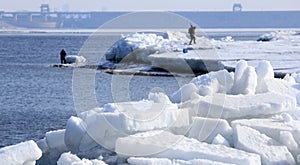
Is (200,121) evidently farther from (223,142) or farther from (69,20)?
(69,20)

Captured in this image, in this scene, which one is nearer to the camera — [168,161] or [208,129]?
[168,161]

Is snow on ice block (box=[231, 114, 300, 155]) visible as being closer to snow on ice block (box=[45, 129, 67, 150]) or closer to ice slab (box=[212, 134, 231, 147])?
ice slab (box=[212, 134, 231, 147])

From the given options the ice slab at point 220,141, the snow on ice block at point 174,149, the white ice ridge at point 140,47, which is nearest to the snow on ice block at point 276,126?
the ice slab at point 220,141

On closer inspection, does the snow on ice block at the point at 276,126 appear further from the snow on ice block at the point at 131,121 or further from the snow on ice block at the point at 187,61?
the snow on ice block at the point at 187,61

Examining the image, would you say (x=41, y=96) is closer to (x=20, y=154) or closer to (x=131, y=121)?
(x=131, y=121)

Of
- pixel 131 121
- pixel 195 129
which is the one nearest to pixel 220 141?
pixel 195 129

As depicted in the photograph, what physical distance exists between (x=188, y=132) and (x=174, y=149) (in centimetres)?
83

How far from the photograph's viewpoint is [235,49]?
2908 cm

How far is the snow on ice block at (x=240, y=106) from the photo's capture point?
29.5 ft

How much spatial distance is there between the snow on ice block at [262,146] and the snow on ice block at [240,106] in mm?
559

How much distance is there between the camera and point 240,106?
355 inches

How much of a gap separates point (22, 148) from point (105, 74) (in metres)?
20.5

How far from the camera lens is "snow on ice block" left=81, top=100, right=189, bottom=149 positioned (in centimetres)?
852

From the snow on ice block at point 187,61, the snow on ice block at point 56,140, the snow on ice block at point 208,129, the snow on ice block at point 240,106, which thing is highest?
the snow on ice block at point 240,106
